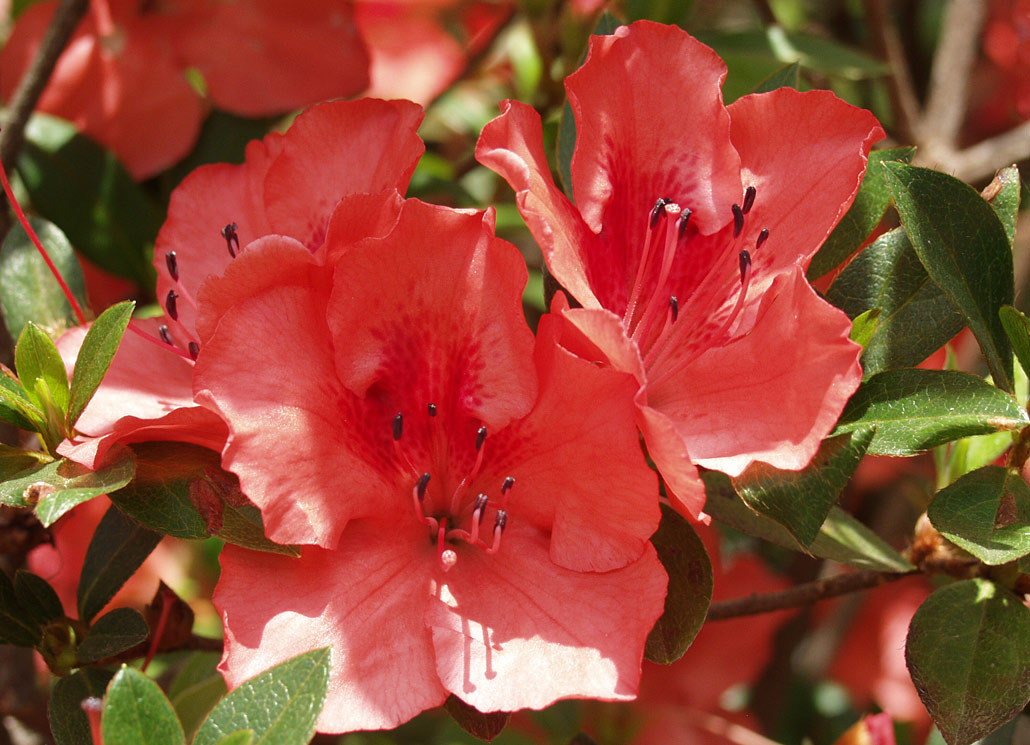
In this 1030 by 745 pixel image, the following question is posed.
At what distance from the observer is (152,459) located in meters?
0.98

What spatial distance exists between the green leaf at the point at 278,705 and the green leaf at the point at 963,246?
644 mm

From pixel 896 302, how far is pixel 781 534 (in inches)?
10.2

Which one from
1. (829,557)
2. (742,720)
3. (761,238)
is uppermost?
(761,238)

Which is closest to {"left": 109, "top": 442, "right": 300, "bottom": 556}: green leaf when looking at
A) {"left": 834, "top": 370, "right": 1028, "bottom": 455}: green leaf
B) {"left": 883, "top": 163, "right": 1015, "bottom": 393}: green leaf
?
{"left": 834, "top": 370, "right": 1028, "bottom": 455}: green leaf

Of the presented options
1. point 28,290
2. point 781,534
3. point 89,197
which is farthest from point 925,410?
point 89,197

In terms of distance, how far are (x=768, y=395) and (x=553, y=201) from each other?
26cm

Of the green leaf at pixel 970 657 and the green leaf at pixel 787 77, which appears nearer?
the green leaf at pixel 970 657

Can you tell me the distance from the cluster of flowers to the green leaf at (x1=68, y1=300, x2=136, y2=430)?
0.05 m

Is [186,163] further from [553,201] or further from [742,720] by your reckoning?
[742,720]

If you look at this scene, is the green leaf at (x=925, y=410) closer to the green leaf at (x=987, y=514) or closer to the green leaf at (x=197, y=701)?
the green leaf at (x=987, y=514)

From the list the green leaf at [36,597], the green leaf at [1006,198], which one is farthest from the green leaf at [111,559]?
the green leaf at [1006,198]

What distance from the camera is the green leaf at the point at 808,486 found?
91 centimetres

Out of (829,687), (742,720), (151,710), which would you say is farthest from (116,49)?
(829,687)

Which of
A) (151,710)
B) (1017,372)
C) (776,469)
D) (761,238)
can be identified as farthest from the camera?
(1017,372)
